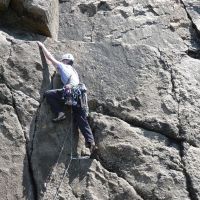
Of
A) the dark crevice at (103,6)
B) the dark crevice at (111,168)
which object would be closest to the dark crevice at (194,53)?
the dark crevice at (103,6)

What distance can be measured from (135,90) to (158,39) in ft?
7.78

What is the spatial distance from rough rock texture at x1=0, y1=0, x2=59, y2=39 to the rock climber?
61.5 inches

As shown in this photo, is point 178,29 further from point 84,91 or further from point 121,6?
point 84,91

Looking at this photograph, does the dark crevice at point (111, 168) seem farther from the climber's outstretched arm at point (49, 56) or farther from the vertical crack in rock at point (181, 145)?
the climber's outstretched arm at point (49, 56)

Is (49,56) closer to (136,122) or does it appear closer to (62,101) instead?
(62,101)

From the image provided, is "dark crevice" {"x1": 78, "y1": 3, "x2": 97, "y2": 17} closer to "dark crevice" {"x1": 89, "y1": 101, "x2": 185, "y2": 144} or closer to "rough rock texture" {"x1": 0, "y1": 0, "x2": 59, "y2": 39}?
"rough rock texture" {"x1": 0, "y1": 0, "x2": 59, "y2": 39}

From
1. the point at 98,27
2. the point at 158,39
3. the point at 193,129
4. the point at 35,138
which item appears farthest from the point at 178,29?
the point at 35,138

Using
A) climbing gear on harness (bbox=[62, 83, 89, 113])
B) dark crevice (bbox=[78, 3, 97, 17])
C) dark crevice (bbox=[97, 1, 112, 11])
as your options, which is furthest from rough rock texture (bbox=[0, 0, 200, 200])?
dark crevice (bbox=[97, 1, 112, 11])

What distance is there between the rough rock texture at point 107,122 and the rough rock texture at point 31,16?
37 millimetres

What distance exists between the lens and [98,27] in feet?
54.6

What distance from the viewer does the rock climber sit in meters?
13.7

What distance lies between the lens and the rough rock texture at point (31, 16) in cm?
1571

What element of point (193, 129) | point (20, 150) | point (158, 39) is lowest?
point (20, 150)

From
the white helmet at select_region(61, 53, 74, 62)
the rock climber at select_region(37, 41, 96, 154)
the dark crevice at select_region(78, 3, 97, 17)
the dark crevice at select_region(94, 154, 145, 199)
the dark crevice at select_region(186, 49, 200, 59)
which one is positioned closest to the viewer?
the dark crevice at select_region(94, 154, 145, 199)
